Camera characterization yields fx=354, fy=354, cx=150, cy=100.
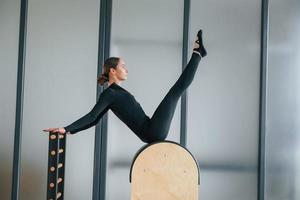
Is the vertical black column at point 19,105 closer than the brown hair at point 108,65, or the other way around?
the brown hair at point 108,65

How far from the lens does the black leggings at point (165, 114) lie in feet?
6.29

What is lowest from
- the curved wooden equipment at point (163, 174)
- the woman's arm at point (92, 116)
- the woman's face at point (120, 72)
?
the curved wooden equipment at point (163, 174)

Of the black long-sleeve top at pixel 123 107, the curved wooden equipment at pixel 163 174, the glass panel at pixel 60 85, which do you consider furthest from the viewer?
the glass panel at pixel 60 85

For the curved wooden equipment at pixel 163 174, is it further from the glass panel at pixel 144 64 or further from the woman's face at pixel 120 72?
the glass panel at pixel 144 64

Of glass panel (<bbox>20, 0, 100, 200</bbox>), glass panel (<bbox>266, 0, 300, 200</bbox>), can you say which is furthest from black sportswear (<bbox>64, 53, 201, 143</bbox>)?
glass panel (<bbox>266, 0, 300, 200</bbox>)

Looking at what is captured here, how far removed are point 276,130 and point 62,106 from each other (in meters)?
1.75

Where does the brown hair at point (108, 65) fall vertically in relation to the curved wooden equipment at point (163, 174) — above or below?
above

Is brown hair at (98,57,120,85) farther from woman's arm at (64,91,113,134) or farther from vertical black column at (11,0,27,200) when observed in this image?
vertical black column at (11,0,27,200)

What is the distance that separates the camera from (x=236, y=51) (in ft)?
9.39

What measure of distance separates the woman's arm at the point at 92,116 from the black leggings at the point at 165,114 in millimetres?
255

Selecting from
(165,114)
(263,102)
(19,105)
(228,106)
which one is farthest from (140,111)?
(19,105)

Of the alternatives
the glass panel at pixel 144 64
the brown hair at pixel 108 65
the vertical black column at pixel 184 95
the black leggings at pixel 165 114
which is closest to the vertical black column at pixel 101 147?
the glass panel at pixel 144 64

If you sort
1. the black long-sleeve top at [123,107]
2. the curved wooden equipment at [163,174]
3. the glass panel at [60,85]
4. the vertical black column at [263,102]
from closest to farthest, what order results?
the curved wooden equipment at [163,174] → the black long-sleeve top at [123,107] → the vertical black column at [263,102] → the glass panel at [60,85]

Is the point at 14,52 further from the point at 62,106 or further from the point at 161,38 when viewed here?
the point at 161,38
